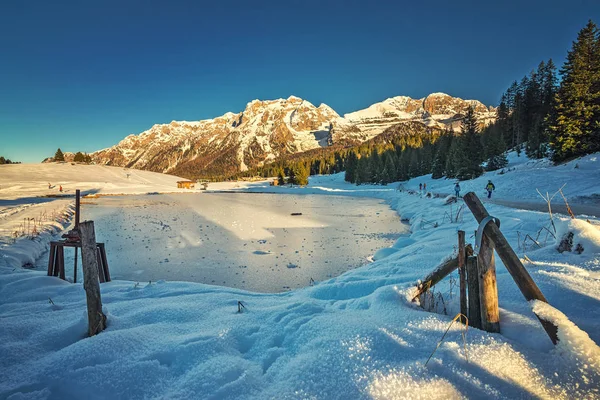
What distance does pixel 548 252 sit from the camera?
507 cm

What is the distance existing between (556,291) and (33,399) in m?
5.83

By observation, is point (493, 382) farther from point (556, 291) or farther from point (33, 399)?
point (33, 399)

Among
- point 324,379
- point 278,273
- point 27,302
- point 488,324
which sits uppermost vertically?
point 488,324

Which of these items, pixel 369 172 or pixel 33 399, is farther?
pixel 369 172

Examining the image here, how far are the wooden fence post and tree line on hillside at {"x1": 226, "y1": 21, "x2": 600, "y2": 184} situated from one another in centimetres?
3095

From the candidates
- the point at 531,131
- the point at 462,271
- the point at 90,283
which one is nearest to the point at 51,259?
the point at 90,283

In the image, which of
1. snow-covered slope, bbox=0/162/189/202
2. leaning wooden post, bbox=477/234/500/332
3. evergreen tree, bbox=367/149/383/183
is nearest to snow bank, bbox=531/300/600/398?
leaning wooden post, bbox=477/234/500/332

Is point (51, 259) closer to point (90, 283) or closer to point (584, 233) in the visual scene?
point (90, 283)

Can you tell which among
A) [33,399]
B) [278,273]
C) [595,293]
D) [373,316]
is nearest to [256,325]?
[373,316]

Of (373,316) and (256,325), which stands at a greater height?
(373,316)

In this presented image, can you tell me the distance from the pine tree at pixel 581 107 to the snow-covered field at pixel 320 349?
28.3 m

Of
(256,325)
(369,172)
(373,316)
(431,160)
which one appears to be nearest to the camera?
(373,316)

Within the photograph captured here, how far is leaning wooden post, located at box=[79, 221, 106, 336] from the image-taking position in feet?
11.8

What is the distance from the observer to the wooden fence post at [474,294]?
3139 mm
